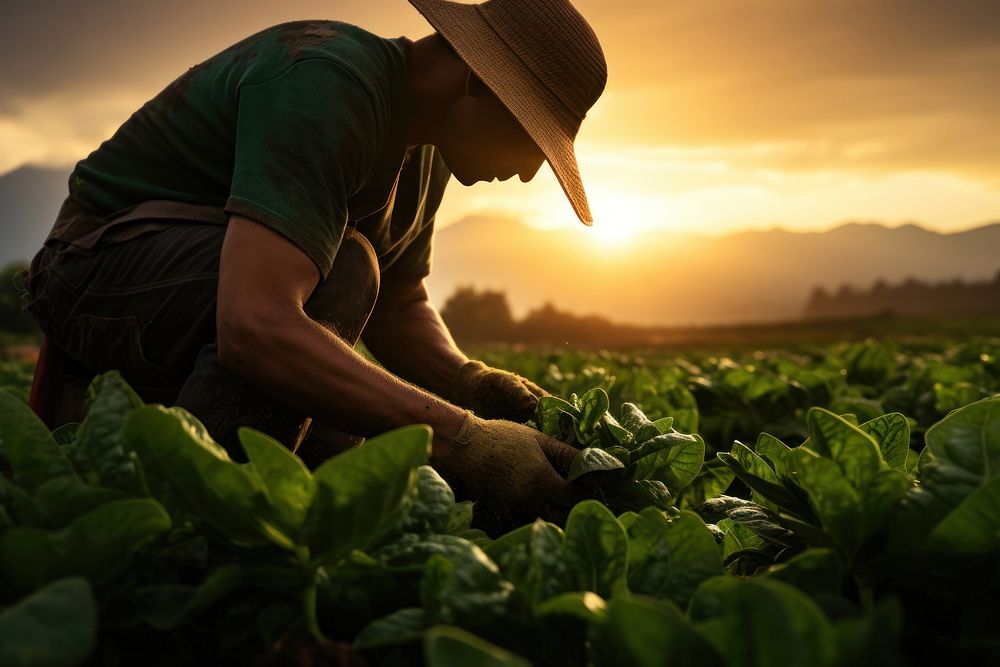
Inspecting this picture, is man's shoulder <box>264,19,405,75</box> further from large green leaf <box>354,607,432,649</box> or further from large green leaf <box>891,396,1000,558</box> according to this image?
large green leaf <box>891,396,1000,558</box>

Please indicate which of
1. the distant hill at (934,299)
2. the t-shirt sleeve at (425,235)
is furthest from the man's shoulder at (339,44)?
the distant hill at (934,299)

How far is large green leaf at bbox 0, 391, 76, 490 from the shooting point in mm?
1071

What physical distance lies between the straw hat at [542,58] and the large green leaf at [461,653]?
180 centimetres

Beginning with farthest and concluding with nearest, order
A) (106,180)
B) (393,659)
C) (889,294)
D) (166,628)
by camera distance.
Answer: (889,294)
(106,180)
(393,659)
(166,628)

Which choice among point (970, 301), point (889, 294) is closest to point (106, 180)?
point (970, 301)

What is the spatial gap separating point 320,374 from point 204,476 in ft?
2.79

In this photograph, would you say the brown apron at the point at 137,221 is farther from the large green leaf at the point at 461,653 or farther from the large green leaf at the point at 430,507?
the large green leaf at the point at 461,653

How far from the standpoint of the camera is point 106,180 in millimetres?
2568

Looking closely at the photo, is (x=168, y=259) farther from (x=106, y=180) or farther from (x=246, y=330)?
(x=246, y=330)

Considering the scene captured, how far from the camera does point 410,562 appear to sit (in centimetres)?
112

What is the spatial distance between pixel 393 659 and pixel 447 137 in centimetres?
187

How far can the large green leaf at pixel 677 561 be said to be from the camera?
43.9 inches

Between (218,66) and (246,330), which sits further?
(218,66)

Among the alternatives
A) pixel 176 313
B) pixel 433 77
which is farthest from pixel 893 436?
pixel 176 313
